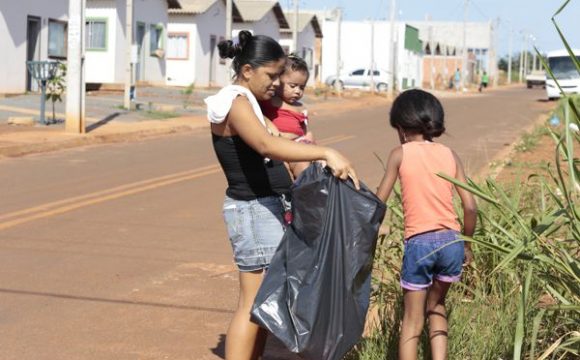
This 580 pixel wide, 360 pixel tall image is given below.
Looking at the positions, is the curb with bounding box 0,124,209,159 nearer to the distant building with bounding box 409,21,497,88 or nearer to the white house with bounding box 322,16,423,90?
the white house with bounding box 322,16,423,90

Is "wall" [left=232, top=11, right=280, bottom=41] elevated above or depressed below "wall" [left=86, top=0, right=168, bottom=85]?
above

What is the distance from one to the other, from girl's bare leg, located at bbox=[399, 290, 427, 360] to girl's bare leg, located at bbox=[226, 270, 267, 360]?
0.67 metres

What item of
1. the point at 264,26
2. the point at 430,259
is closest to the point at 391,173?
the point at 430,259

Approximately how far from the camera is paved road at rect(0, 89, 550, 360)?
20.2ft

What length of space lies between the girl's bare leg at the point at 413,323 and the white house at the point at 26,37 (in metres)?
27.0

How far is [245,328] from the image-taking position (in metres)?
4.88

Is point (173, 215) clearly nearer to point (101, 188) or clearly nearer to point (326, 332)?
point (101, 188)

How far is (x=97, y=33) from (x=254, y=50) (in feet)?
116

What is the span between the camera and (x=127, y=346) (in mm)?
5977

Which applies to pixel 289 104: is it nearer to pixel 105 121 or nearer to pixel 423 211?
pixel 423 211

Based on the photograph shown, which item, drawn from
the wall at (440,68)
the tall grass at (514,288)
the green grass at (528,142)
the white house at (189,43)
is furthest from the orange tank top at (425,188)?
the wall at (440,68)

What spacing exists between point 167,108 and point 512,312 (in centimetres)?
2488

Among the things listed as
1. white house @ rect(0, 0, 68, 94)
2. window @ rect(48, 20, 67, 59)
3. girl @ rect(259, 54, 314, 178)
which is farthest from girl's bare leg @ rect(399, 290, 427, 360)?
window @ rect(48, 20, 67, 59)

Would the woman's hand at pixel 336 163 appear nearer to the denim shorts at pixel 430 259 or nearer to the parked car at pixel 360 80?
the denim shorts at pixel 430 259
